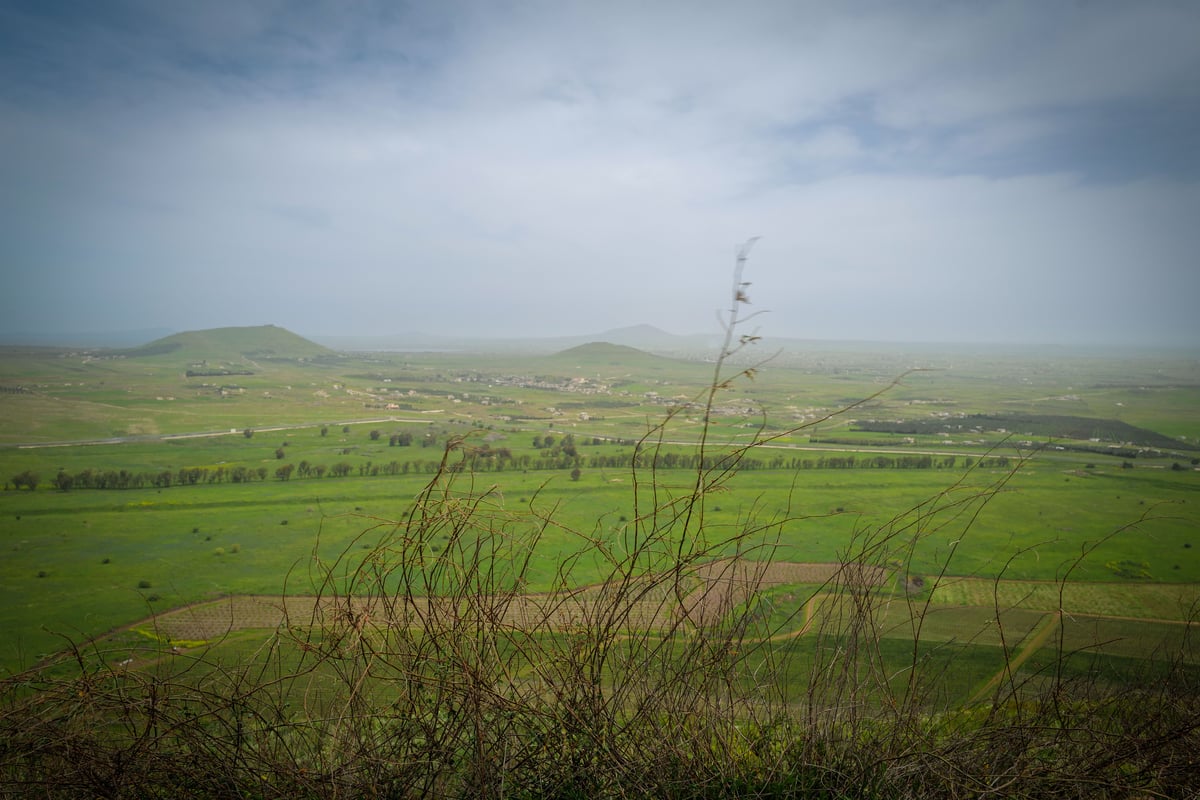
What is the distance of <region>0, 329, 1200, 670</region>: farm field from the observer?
4.79 m

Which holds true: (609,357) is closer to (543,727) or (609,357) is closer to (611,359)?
(611,359)

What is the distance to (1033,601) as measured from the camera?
15.8 m

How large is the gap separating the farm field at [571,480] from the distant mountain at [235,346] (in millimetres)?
23909

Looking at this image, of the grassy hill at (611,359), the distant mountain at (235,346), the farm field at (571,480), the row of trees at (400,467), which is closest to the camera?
the farm field at (571,480)

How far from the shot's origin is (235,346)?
103312 mm

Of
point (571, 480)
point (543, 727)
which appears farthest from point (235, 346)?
point (543, 727)

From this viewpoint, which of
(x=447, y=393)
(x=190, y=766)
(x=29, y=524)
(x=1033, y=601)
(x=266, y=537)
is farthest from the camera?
(x=447, y=393)

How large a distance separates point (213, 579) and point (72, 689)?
19.2 m

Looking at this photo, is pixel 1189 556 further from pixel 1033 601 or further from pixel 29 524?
pixel 29 524

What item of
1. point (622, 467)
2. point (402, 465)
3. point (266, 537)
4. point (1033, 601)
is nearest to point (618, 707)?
point (1033, 601)

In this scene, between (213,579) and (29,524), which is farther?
(29,524)

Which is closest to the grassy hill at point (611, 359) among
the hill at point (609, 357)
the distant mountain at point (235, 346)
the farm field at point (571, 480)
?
the hill at point (609, 357)

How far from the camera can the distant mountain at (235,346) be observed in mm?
83562

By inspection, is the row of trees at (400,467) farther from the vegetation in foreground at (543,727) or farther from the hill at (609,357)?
the hill at (609,357)
